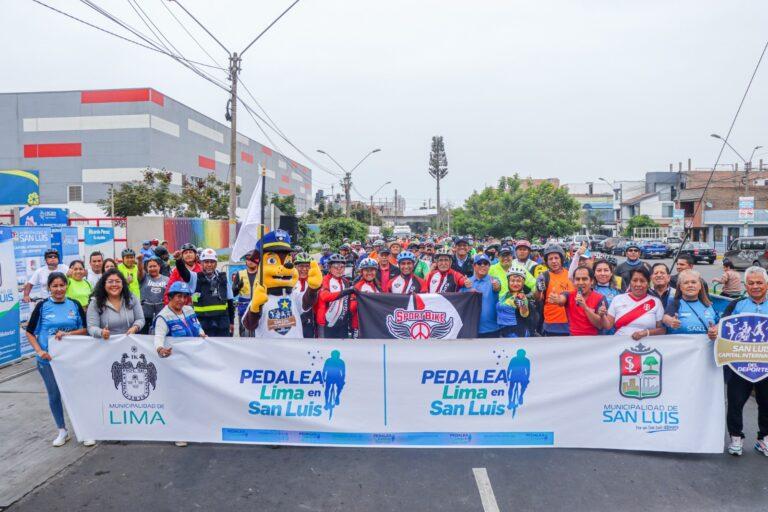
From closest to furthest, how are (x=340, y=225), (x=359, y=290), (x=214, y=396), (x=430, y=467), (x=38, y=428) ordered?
(x=430, y=467), (x=214, y=396), (x=38, y=428), (x=359, y=290), (x=340, y=225)

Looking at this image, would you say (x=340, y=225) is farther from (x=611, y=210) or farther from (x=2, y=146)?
(x=611, y=210)

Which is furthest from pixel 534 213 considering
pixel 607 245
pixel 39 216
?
pixel 39 216

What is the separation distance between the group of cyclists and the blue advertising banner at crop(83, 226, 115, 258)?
5087 mm

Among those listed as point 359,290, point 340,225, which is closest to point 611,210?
point 340,225

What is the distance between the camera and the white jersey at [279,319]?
588 centimetres

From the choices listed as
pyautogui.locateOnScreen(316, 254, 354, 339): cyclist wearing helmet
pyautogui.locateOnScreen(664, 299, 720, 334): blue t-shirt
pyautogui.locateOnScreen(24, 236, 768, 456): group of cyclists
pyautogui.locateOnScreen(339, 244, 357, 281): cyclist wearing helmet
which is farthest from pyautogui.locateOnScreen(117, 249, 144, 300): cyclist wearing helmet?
pyautogui.locateOnScreen(664, 299, 720, 334): blue t-shirt

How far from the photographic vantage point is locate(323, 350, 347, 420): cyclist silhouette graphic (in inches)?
205

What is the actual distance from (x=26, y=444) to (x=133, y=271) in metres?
3.19

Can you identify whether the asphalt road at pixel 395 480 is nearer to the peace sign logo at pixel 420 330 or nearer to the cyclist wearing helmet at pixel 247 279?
the peace sign logo at pixel 420 330

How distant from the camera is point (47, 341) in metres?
5.50

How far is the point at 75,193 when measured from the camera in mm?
46344

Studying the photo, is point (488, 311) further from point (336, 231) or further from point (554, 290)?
point (336, 231)

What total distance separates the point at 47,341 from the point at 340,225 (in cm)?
2413

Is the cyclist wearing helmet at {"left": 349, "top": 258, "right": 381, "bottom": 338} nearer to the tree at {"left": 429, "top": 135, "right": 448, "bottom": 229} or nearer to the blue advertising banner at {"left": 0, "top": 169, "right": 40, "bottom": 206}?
the blue advertising banner at {"left": 0, "top": 169, "right": 40, "bottom": 206}
